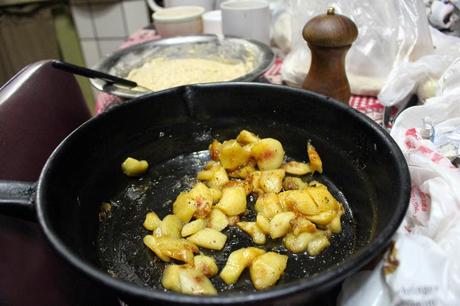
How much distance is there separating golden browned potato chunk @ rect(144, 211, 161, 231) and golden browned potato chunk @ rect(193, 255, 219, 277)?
116 mm

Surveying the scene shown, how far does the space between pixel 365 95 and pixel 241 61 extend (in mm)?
420

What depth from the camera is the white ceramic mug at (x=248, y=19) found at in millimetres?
1278

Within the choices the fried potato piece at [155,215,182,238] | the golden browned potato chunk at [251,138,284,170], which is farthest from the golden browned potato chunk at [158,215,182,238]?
the golden browned potato chunk at [251,138,284,170]

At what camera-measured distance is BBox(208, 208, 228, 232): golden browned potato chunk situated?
26.5 inches

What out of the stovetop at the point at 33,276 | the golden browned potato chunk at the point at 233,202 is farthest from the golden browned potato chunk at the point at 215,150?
the stovetop at the point at 33,276

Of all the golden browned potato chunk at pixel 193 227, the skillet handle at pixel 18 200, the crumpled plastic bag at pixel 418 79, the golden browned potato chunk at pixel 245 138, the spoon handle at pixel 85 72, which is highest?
the spoon handle at pixel 85 72

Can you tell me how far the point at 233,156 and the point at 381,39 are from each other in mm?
523

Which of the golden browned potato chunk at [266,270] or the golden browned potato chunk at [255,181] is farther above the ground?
the golden browned potato chunk at [255,181]

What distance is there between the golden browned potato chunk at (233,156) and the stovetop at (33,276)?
320mm

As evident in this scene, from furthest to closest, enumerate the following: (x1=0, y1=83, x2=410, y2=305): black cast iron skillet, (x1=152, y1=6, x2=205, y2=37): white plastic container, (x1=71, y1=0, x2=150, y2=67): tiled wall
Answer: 1. (x1=71, y1=0, x2=150, y2=67): tiled wall
2. (x1=152, y1=6, x2=205, y2=37): white plastic container
3. (x1=0, y1=83, x2=410, y2=305): black cast iron skillet

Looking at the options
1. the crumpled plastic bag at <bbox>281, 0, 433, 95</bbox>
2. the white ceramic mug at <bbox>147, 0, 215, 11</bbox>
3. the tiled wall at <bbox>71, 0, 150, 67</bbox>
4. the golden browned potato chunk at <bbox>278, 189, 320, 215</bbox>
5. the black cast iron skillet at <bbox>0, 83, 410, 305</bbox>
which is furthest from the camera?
the tiled wall at <bbox>71, 0, 150, 67</bbox>

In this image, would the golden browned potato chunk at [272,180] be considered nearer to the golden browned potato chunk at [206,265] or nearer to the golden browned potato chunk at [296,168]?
the golden browned potato chunk at [296,168]

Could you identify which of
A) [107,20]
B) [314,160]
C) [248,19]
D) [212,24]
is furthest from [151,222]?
[107,20]

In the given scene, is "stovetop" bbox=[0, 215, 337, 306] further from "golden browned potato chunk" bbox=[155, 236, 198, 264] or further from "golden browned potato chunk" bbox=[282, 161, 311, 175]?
"golden browned potato chunk" bbox=[282, 161, 311, 175]
